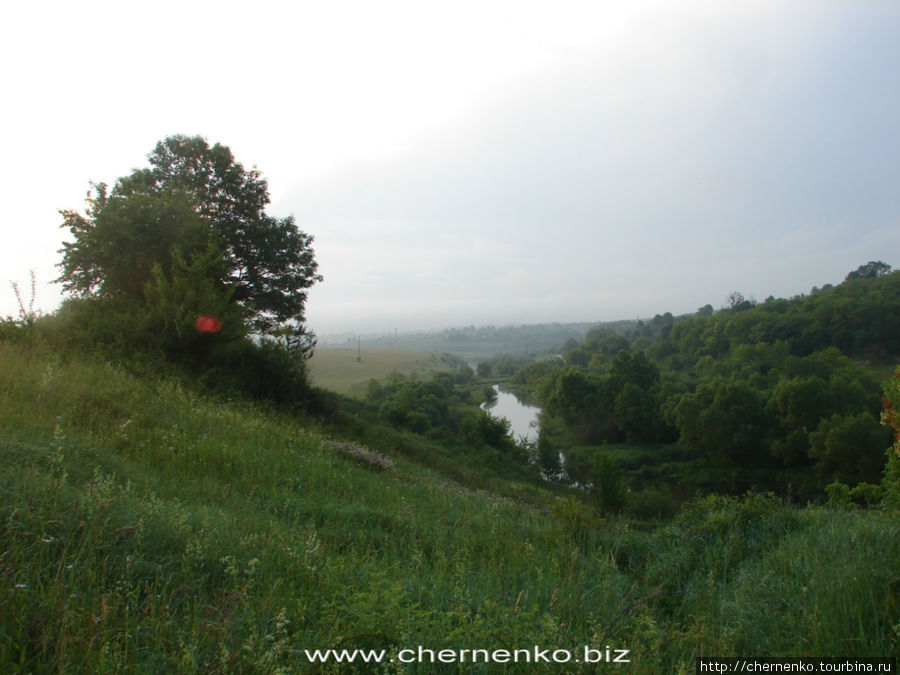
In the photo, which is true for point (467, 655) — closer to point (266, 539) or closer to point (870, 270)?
point (266, 539)

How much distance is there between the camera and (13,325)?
953cm

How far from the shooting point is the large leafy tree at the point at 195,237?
491 inches

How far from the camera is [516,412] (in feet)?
262

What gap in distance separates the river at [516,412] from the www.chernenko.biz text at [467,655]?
192ft

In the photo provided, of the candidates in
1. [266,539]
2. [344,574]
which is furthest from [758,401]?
[266,539]

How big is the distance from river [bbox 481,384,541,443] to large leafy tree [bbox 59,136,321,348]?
45227 mm

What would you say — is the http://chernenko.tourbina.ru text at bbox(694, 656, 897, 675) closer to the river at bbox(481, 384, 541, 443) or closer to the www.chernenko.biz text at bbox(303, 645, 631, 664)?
the www.chernenko.biz text at bbox(303, 645, 631, 664)

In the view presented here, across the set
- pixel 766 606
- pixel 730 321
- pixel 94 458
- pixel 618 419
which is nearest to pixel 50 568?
pixel 94 458

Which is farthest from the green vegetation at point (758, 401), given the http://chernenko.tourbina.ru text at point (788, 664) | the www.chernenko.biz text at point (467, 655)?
Answer: the www.chernenko.biz text at point (467, 655)

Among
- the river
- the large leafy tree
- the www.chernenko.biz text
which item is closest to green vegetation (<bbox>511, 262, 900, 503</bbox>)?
the river

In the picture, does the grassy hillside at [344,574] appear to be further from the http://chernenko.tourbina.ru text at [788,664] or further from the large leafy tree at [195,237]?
the large leafy tree at [195,237]

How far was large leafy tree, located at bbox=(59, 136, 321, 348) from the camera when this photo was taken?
40.9 ft

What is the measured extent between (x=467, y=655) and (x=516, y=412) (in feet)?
261

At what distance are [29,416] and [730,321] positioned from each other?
10599 centimetres
